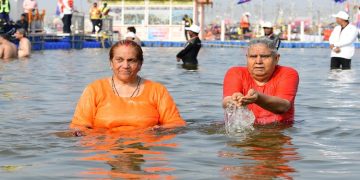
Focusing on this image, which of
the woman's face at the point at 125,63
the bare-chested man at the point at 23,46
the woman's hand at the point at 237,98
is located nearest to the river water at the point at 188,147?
the woman's hand at the point at 237,98

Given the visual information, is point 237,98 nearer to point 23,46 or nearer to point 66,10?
point 23,46

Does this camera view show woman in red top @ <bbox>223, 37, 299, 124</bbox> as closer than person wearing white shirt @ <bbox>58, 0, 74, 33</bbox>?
Yes

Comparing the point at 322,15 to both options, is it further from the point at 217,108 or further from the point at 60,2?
the point at 217,108

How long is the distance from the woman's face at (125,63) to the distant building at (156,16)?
119 ft

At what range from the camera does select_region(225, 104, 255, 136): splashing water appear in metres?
7.12

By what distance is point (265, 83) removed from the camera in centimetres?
741

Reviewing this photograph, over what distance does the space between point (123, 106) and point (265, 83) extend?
141 cm

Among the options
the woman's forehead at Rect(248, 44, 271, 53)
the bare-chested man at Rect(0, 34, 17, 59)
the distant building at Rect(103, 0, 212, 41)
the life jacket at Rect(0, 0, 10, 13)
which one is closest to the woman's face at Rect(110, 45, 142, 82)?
the woman's forehead at Rect(248, 44, 271, 53)

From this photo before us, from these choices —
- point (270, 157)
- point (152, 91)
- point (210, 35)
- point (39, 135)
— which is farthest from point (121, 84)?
point (210, 35)

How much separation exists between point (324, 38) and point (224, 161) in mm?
43755

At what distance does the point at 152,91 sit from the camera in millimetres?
6754

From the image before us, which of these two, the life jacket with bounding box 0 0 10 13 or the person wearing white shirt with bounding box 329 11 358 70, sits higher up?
the life jacket with bounding box 0 0 10 13

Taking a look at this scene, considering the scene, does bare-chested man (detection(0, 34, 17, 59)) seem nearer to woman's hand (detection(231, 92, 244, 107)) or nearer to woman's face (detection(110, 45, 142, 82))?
woman's face (detection(110, 45, 142, 82))

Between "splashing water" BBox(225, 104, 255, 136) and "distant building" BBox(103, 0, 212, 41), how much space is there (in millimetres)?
35446
